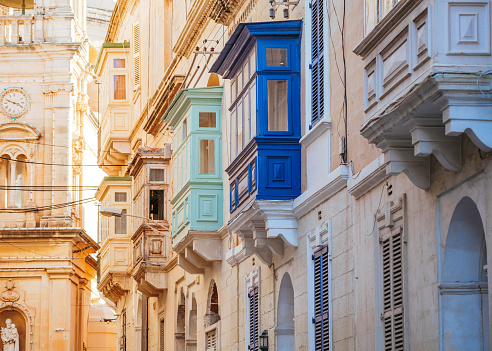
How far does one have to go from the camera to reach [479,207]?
1112cm

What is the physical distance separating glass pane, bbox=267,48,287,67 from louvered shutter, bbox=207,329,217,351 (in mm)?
8345

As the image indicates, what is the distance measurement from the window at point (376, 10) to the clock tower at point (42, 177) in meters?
35.0

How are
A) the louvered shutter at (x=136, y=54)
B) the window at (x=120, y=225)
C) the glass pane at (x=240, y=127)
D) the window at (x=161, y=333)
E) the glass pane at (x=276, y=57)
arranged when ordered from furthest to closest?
the window at (x=120, y=225), the louvered shutter at (x=136, y=54), the window at (x=161, y=333), the glass pane at (x=240, y=127), the glass pane at (x=276, y=57)

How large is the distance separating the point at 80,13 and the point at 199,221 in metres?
30.0

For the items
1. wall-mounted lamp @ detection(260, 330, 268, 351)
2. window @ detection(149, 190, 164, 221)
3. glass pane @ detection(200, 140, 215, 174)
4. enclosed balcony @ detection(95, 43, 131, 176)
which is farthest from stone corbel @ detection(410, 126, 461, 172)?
enclosed balcony @ detection(95, 43, 131, 176)

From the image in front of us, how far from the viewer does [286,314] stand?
19.2 metres

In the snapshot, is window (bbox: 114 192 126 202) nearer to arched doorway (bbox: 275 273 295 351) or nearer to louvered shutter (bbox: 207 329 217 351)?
louvered shutter (bbox: 207 329 217 351)

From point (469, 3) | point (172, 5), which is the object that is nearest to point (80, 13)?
point (172, 5)

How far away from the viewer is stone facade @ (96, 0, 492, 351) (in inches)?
438

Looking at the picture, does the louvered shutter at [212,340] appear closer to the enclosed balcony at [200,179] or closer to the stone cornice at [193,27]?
the enclosed balcony at [200,179]

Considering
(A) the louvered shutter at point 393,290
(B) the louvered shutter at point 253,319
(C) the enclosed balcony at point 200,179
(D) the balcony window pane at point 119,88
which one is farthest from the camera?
(D) the balcony window pane at point 119,88

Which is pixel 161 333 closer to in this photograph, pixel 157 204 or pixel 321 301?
pixel 157 204

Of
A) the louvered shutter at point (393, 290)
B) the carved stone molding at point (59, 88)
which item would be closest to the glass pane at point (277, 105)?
the louvered shutter at point (393, 290)

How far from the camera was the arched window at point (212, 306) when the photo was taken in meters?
25.7
